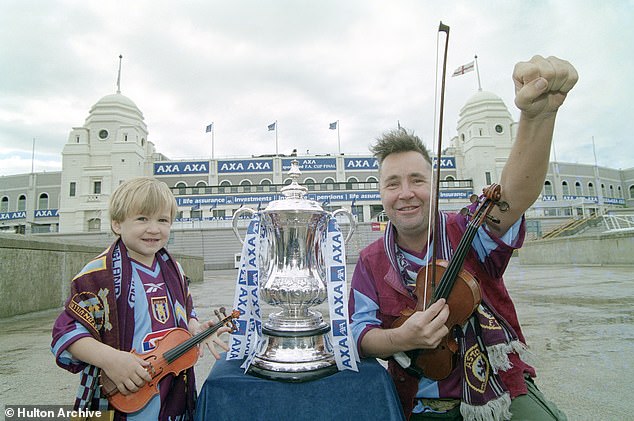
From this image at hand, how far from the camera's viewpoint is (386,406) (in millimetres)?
924

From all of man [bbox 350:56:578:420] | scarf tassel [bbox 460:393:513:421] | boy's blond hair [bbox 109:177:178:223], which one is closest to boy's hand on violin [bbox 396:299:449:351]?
man [bbox 350:56:578:420]

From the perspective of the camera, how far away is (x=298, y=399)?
910 mm

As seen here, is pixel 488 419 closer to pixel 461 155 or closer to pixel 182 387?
pixel 182 387

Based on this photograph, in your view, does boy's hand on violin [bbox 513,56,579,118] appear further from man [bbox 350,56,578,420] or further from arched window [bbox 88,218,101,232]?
arched window [bbox 88,218,101,232]

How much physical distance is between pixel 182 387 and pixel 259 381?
46cm

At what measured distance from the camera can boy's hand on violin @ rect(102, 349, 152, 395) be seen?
3.26 feet

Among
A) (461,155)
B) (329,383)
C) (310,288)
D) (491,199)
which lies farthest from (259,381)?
(461,155)

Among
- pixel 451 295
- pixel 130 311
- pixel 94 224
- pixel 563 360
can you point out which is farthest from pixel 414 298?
pixel 94 224

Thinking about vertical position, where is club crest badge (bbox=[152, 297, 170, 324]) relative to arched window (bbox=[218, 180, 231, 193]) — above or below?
below

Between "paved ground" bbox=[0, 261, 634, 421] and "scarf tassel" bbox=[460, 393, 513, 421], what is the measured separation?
2.12ft

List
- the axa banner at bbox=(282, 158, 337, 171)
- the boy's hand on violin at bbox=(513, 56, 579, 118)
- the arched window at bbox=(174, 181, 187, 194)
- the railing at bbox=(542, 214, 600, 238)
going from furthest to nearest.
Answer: the axa banner at bbox=(282, 158, 337, 171) < the arched window at bbox=(174, 181, 187, 194) < the railing at bbox=(542, 214, 600, 238) < the boy's hand on violin at bbox=(513, 56, 579, 118)

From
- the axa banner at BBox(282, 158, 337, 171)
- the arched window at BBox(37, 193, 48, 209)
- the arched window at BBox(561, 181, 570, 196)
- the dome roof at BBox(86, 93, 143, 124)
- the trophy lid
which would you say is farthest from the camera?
the arched window at BBox(561, 181, 570, 196)

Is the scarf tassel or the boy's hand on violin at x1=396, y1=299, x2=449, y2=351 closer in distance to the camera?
the boy's hand on violin at x1=396, y1=299, x2=449, y2=351

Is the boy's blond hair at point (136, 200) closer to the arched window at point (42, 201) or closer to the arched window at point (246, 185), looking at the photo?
the arched window at point (246, 185)
